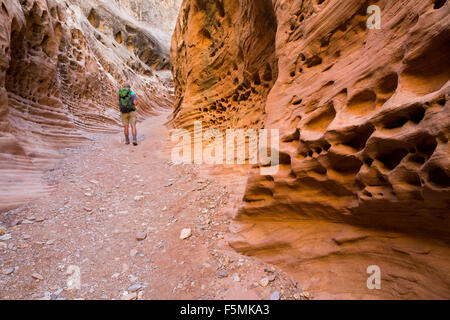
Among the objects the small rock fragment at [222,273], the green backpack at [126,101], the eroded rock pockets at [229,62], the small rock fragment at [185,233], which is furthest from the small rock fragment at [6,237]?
the green backpack at [126,101]

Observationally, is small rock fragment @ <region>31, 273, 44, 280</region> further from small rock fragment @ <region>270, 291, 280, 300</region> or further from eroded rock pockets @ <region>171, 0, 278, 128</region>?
eroded rock pockets @ <region>171, 0, 278, 128</region>

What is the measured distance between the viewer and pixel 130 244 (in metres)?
2.66

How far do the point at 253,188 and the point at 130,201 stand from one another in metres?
2.32

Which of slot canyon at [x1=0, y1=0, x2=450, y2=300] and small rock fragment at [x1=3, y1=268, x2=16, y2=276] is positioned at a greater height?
slot canyon at [x1=0, y1=0, x2=450, y2=300]

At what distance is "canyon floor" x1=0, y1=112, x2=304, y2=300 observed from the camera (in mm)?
1986

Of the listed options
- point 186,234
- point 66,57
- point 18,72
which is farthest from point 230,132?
point 66,57

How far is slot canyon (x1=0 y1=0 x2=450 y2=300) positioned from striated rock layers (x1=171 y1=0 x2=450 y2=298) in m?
0.01

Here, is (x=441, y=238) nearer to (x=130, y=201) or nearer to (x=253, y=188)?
(x=253, y=188)

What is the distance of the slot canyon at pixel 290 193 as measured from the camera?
1537 mm

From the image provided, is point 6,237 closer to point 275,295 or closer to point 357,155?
point 275,295

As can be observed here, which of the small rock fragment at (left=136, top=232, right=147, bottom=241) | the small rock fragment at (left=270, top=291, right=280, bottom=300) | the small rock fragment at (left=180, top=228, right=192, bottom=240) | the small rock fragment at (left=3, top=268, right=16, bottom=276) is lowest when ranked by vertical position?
the small rock fragment at (left=270, top=291, right=280, bottom=300)

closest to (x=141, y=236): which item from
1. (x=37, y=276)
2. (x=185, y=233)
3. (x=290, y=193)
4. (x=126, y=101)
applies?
(x=185, y=233)

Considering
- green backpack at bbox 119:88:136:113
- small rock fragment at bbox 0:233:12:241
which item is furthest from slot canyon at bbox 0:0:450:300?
green backpack at bbox 119:88:136:113

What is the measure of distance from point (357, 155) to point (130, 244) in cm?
286
